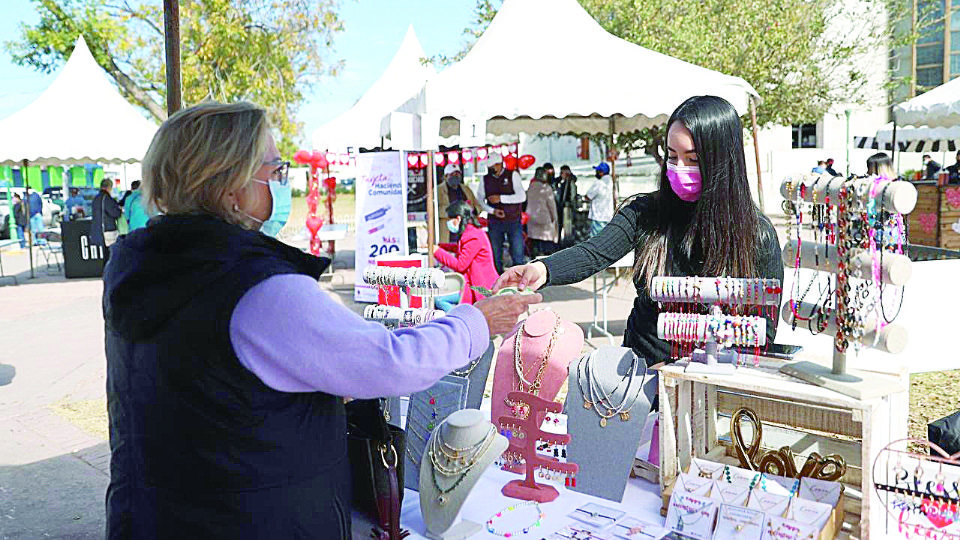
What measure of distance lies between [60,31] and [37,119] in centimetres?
669

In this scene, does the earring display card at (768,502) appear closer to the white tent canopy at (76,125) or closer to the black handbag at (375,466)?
the black handbag at (375,466)

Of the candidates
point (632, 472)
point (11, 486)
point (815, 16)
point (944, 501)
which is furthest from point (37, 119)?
point (815, 16)

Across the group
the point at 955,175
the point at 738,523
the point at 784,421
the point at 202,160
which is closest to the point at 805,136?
the point at 955,175

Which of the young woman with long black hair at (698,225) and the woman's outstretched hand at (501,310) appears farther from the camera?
the young woman with long black hair at (698,225)

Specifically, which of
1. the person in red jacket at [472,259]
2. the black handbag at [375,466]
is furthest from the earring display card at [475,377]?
the person in red jacket at [472,259]

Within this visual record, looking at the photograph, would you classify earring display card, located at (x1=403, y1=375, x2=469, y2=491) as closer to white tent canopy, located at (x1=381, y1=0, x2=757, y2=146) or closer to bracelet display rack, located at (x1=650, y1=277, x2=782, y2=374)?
bracelet display rack, located at (x1=650, y1=277, x2=782, y2=374)

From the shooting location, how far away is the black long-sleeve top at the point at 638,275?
6.89ft

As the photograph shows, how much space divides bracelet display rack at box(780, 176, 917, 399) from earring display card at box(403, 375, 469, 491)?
0.85m

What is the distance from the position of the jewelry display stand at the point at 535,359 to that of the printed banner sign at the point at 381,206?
5457 mm

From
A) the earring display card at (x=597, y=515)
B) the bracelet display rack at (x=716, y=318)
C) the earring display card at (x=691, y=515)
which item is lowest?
→ the earring display card at (x=597, y=515)

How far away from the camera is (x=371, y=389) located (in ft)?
4.42

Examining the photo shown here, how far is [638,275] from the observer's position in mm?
2223

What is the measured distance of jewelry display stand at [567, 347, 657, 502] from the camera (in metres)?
1.91

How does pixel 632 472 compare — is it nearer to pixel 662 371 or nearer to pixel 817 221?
pixel 662 371
